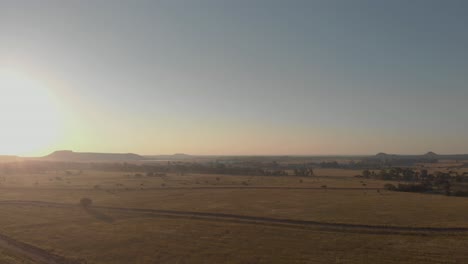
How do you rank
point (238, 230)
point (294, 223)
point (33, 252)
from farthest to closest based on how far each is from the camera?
point (294, 223) < point (238, 230) < point (33, 252)

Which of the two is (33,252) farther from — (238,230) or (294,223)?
(294,223)

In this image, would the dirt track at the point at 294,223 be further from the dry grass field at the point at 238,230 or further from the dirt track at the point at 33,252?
the dirt track at the point at 33,252

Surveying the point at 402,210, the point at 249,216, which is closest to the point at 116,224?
the point at 249,216

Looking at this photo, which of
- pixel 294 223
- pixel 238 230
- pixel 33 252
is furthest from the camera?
pixel 294 223

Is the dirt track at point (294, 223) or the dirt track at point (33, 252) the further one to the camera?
the dirt track at point (294, 223)

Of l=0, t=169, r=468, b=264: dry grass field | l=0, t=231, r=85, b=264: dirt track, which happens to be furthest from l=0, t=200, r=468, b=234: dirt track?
l=0, t=231, r=85, b=264: dirt track

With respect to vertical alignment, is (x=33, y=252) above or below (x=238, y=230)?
below

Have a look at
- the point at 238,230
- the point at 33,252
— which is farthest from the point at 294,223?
the point at 33,252

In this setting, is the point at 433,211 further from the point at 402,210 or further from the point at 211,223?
the point at 211,223

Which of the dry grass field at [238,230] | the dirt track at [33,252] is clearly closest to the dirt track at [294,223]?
the dry grass field at [238,230]
